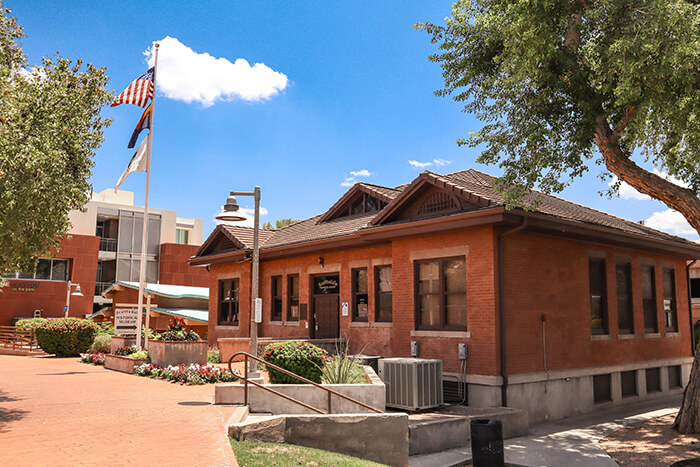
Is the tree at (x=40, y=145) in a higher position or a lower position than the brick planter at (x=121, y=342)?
higher

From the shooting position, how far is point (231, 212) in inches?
511

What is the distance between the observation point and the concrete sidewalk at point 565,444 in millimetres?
10727

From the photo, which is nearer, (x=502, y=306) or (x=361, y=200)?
(x=502, y=306)

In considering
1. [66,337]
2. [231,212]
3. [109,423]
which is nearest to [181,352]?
[231,212]

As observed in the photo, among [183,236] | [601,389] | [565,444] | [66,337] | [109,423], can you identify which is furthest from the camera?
[183,236]

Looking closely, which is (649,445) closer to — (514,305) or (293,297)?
(514,305)

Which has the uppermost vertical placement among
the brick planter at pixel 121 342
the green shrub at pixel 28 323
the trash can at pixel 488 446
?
the green shrub at pixel 28 323

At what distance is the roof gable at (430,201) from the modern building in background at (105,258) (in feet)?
98.9

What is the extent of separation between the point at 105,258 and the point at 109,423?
1620 inches

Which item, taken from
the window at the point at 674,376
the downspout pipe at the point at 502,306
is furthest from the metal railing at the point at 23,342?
the window at the point at 674,376

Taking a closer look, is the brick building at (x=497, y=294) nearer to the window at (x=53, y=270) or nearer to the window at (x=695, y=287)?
the window at (x=695, y=287)

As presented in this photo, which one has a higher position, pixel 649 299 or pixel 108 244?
pixel 108 244

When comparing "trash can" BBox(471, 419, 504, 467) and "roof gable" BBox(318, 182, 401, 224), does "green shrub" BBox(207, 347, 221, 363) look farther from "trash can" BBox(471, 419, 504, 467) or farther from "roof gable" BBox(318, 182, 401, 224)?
"trash can" BBox(471, 419, 504, 467)

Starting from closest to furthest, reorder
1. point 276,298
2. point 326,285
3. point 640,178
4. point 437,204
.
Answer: point 640,178 → point 437,204 → point 326,285 → point 276,298
